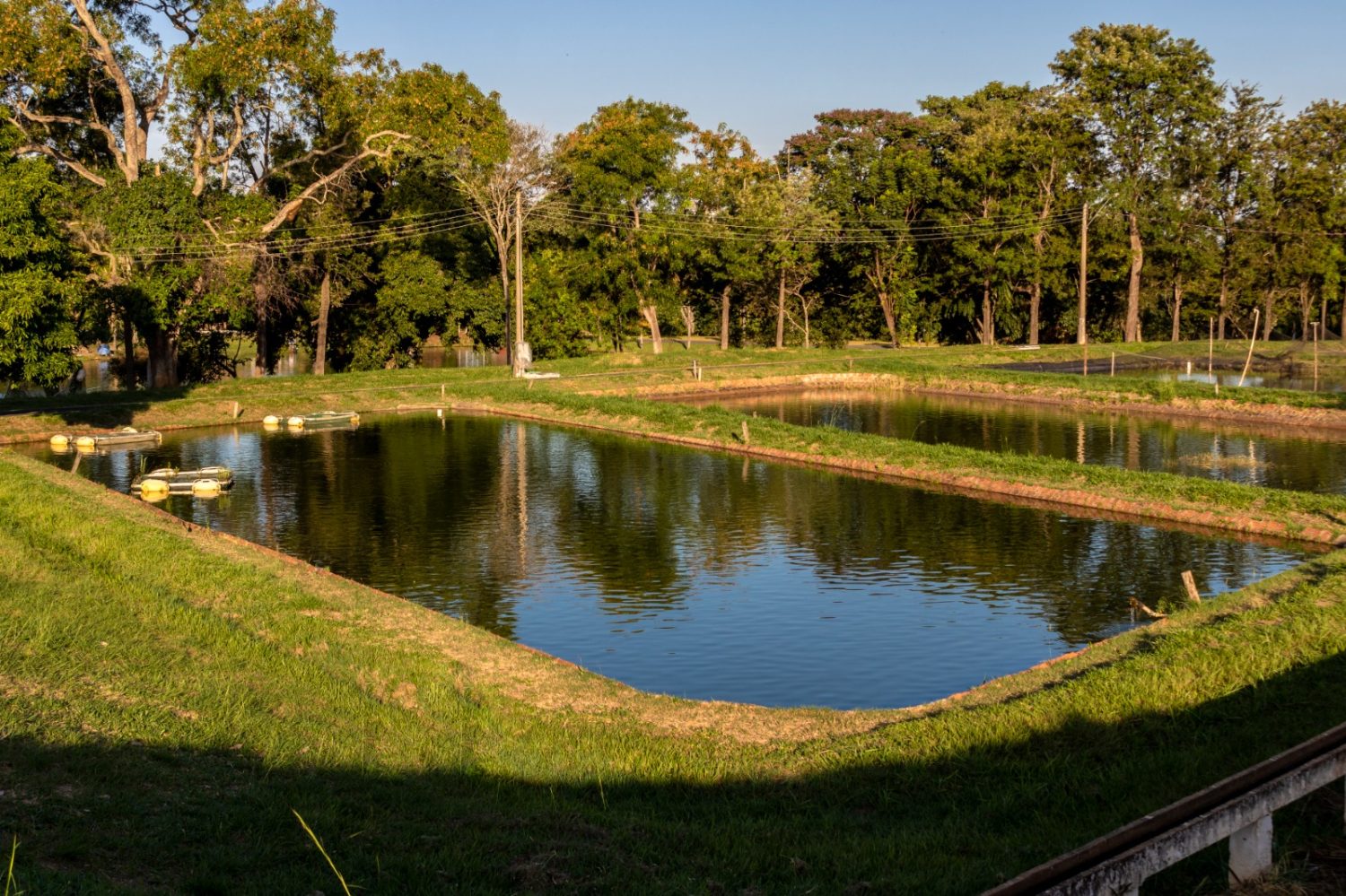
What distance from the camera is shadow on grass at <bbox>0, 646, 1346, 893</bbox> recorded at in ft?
30.6

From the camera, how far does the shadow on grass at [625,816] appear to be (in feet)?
30.6

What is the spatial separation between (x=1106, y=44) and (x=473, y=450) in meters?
69.2

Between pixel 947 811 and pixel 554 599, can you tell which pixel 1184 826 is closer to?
pixel 947 811

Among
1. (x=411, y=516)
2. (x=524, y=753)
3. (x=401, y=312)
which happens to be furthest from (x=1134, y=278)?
(x=524, y=753)

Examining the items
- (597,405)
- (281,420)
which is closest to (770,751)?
(597,405)

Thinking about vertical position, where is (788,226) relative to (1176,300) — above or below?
above

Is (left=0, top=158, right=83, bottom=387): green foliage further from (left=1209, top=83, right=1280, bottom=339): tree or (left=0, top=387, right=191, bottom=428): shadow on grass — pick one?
(left=1209, top=83, right=1280, bottom=339): tree

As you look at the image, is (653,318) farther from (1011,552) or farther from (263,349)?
(1011,552)

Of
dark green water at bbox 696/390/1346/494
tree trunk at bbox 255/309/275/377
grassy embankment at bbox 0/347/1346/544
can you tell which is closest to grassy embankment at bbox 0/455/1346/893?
grassy embankment at bbox 0/347/1346/544

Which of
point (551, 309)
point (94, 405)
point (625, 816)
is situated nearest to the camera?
point (625, 816)

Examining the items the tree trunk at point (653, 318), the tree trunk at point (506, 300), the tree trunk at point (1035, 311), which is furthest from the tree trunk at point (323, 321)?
the tree trunk at point (1035, 311)

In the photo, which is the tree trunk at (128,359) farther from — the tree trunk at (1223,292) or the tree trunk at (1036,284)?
the tree trunk at (1223,292)

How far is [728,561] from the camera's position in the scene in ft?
96.9

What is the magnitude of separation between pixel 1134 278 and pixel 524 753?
90700 mm
